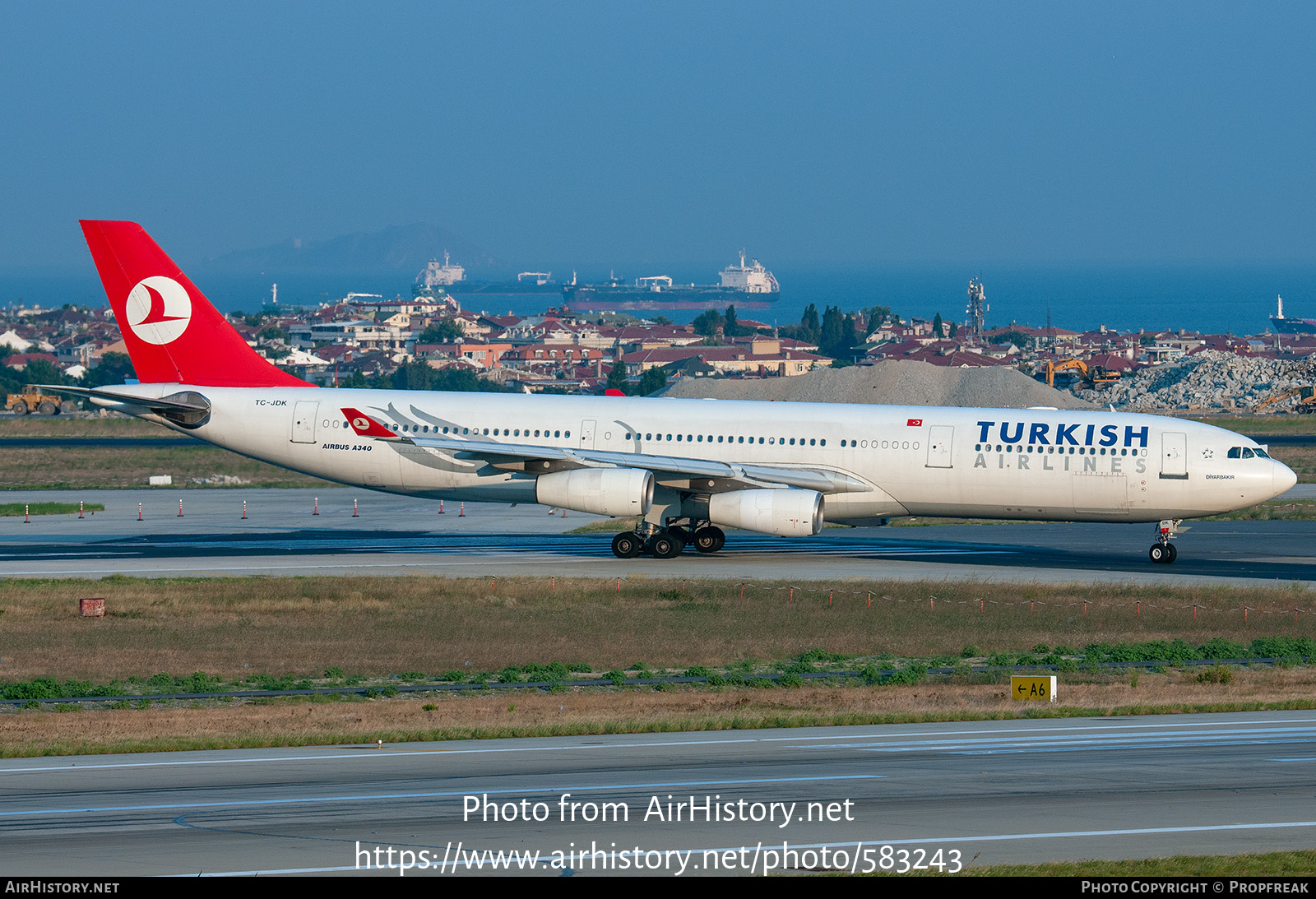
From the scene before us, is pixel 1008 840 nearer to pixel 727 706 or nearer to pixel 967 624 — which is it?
pixel 727 706

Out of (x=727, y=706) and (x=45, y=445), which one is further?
(x=45, y=445)

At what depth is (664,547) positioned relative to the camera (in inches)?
1634

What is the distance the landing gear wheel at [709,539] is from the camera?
4247 cm

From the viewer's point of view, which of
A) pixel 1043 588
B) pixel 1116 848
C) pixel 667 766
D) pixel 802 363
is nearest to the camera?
pixel 1116 848

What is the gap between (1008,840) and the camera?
45.1 feet

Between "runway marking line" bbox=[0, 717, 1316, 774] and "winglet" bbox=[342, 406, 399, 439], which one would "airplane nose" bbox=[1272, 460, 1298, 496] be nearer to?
"runway marking line" bbox=[0, 717, 1316, 774]

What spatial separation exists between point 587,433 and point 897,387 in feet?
179

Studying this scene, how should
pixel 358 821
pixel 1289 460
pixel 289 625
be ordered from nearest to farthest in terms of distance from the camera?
pixel 358 821
pixel 289 625
pixel 1289 460

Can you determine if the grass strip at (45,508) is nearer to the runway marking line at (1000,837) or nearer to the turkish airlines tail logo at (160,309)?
the turkish airlines tail logo at (160,309)

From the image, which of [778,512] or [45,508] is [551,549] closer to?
[778,512]

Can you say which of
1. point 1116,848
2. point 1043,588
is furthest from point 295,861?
point 1043,588

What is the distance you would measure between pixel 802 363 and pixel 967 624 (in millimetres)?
144794

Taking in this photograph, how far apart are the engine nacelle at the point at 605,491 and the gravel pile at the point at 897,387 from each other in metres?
49.3
